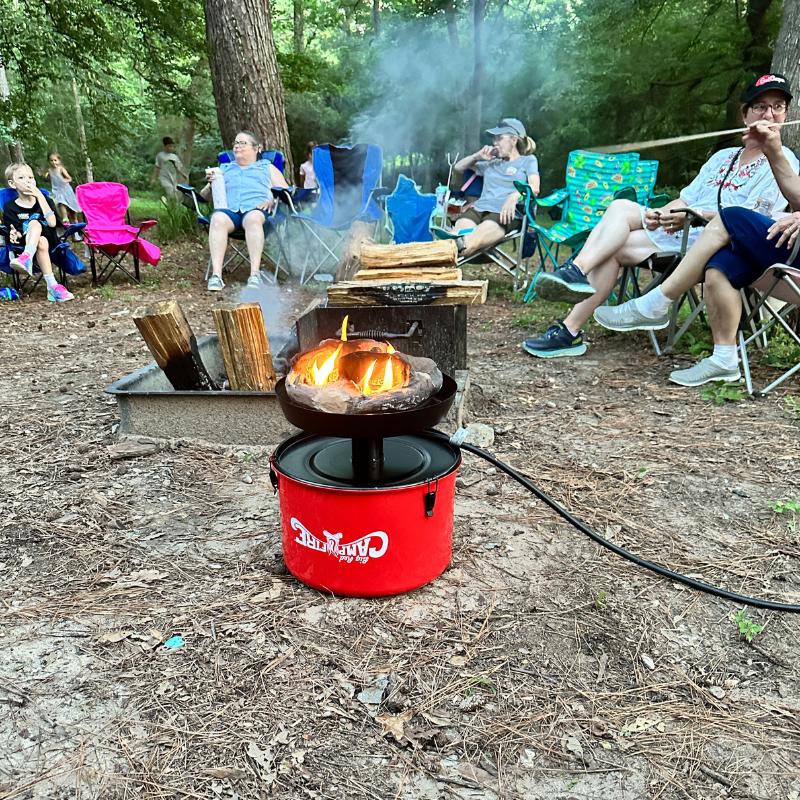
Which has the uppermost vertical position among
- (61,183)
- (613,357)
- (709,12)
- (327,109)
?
(709,12)

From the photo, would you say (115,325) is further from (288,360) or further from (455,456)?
(455,456)

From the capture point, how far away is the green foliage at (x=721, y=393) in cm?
310

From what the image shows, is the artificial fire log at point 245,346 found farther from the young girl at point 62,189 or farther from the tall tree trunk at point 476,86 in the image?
the tall tree trunk at point 476,86

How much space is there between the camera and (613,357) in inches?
151

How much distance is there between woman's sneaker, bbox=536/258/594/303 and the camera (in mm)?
3596

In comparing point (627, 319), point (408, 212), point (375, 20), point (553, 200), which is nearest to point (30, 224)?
point (408, 212)

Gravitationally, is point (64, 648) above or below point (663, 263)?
below

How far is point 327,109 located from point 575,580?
1483 cm

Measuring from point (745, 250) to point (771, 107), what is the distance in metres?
0.70

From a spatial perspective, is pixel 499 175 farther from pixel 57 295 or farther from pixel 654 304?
pixel 57 295

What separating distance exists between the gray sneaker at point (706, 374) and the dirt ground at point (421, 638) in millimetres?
428

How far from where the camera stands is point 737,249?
10.1 ft

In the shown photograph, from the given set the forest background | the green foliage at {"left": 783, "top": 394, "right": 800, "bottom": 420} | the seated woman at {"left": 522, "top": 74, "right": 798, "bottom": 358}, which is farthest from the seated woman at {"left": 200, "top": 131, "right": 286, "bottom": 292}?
the green foliage at {"left": 783, "top": 394, "right": 800, "bottom": 420}

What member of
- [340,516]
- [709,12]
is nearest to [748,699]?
[340,516]
